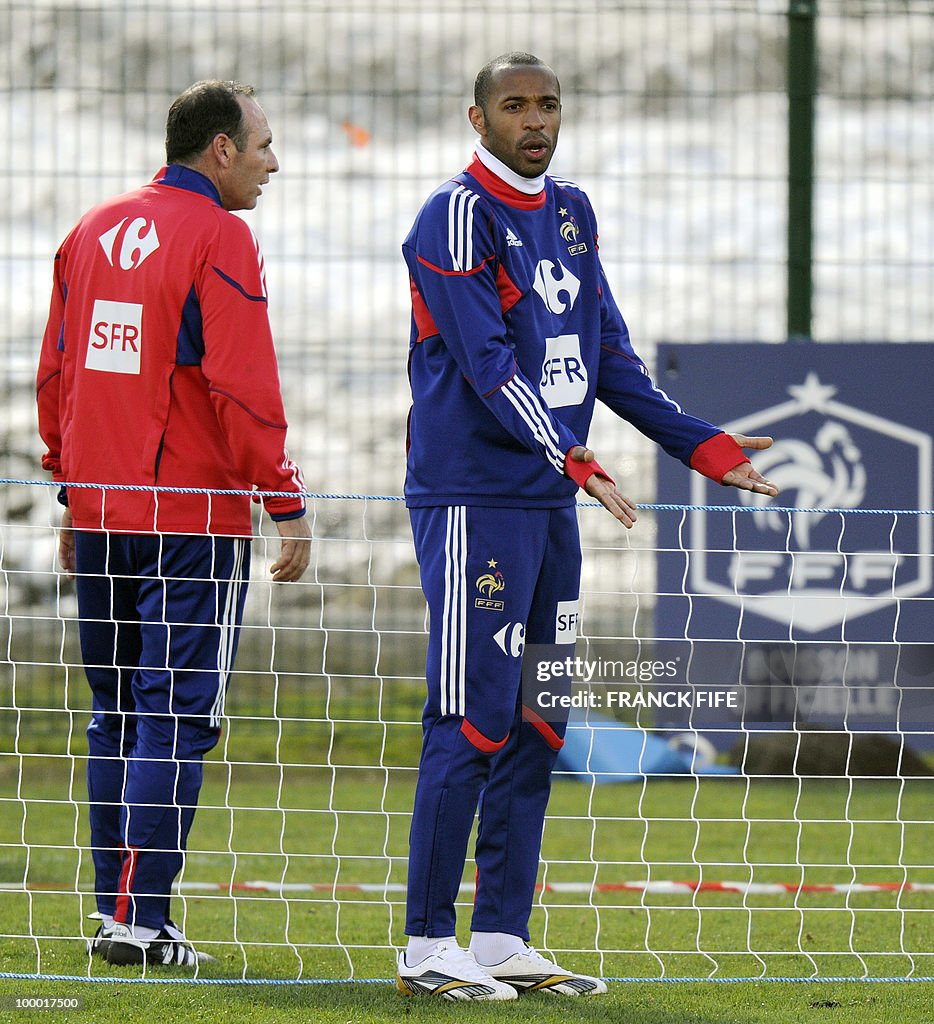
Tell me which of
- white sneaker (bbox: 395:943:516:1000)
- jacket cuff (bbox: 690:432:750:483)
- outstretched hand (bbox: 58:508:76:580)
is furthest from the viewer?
outstretched hand (bbox: 58:508:76:580)

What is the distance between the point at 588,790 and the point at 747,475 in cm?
370

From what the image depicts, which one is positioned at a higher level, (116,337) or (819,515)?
(116,337)

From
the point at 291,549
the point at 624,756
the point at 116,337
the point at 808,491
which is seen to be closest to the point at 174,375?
the point at 116,337

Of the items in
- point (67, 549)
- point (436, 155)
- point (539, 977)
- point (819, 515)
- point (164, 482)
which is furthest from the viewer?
point (436, 155)

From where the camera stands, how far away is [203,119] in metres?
3.59

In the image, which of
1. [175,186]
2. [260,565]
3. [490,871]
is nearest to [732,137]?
[260,565]

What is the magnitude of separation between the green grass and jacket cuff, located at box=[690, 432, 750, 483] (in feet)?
2.49

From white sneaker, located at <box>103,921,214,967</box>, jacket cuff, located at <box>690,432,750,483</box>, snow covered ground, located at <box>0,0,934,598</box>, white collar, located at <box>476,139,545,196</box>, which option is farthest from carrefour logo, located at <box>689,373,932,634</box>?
white sneaker, located at <box>103,921,214,967</box>

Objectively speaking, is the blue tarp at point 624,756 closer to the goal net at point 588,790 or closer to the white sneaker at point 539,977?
the goal net at point 588,790

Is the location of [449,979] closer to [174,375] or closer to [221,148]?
[174,375]

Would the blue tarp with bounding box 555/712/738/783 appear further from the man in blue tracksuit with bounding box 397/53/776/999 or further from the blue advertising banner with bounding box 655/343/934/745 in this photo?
the man in blue tracksuit with bounding box 397/53/776/999

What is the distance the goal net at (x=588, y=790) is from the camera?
3877 millimetres

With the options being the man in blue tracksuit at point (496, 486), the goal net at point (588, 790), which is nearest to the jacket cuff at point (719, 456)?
the man in blue tracksuit at point (496, 486)

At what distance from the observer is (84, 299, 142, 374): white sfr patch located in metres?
3.49
